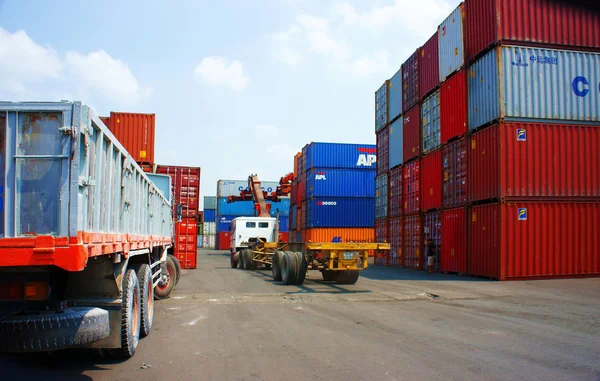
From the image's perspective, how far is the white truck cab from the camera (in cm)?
2414

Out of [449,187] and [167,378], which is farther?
[449,187]

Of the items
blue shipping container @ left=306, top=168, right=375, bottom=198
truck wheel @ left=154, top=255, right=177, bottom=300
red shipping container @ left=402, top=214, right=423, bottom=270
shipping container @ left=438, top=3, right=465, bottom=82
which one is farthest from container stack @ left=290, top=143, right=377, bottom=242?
truck wheel @ left=154, top=255, right=177, bottom=300

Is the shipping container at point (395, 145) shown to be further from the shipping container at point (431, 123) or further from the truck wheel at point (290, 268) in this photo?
the truck wheel at point (290, 268)

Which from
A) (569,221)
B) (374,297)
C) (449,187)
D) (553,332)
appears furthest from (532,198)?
(553,332)

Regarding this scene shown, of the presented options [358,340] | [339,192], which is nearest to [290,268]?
[358,340]

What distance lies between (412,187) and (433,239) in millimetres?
3204

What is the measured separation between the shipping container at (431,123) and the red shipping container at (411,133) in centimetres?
27

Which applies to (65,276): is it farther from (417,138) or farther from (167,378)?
(417,138)

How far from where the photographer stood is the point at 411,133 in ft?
76.6

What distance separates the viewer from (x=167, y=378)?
16.9 ft

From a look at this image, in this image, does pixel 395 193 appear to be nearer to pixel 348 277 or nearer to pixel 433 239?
pixel 433 239

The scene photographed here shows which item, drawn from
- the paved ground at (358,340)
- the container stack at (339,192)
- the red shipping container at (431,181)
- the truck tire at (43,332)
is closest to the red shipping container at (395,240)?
the red shipping container at (431,181)

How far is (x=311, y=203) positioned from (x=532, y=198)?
1868cm

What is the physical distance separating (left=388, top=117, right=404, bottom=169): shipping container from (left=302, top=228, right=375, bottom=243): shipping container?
8.06m
